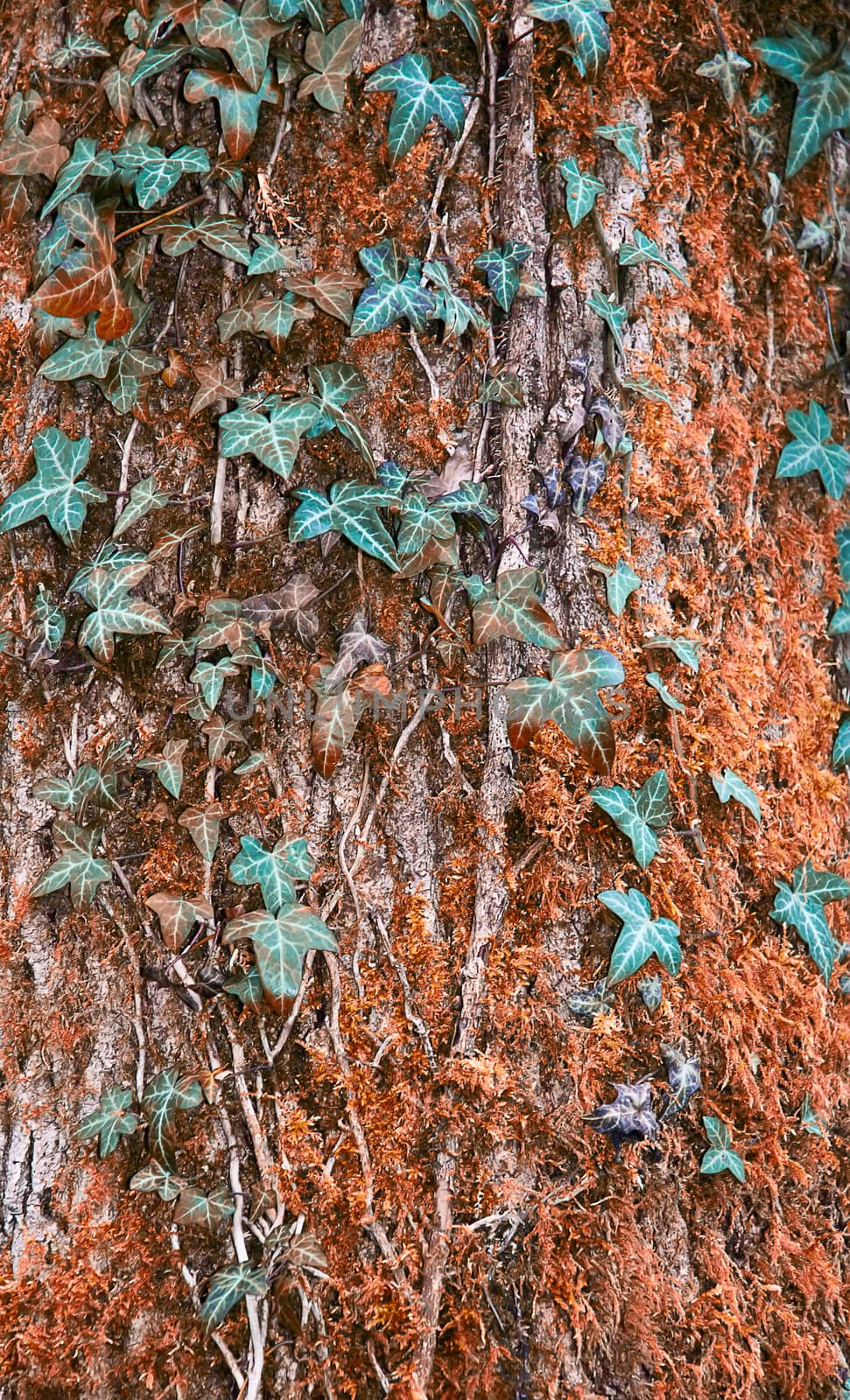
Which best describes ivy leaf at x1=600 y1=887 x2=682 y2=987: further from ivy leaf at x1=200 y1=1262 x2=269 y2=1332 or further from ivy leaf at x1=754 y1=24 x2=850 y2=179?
ivy leaf at x1=754 y1=24 x2=850 y2=179

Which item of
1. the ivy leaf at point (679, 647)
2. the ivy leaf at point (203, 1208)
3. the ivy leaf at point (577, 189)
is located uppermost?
the ivy leaf at point (577, 189)

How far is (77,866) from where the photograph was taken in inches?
61.3

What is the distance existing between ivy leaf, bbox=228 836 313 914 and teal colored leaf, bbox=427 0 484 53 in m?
1.36

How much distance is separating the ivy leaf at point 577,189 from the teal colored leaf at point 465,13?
238 millimetres

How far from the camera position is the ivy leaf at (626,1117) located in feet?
4.89

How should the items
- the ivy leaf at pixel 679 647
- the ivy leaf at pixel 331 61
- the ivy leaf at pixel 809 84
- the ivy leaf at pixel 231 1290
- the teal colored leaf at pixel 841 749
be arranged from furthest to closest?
1. the teal colored leaf at pixel 841 749
2. the ivy leaf at pixel 809 84
3. the ivy leaf at pixel 679 647
4. the ivy leaf at pixel 331 61
5. the ivy leaf at pixel 231 1290

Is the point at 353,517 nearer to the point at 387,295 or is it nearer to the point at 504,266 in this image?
the point at 387,295

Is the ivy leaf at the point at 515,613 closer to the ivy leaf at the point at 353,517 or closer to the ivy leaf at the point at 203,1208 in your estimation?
the ivy leaf at the point at 353,517

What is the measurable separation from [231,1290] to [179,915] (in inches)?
22.3

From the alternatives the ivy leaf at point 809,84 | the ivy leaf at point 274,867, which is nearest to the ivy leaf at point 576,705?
the ivy leaf at point 274,867

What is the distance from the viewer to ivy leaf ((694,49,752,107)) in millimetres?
1707

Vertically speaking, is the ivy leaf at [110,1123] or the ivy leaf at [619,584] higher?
the ivy leaf at [619,584]

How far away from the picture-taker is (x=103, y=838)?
1.58 m

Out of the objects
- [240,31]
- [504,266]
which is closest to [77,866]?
[504,266]
